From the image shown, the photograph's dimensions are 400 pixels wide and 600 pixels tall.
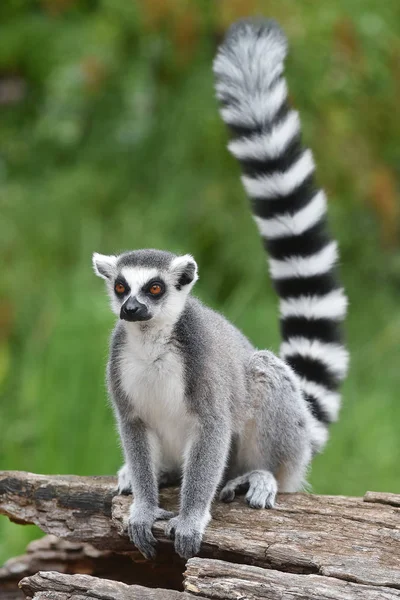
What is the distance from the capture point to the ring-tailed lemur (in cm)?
356

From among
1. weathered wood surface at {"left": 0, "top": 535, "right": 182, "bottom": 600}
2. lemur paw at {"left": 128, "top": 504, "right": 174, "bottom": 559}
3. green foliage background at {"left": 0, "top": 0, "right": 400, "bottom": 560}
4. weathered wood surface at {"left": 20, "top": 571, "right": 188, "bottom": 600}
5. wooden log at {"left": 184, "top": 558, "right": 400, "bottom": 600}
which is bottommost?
weathered wood surface at {"left": 20, "top": 571, "right": 188, "bottom": 600}

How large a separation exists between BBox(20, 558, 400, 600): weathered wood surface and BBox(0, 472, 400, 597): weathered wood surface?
0.28ft

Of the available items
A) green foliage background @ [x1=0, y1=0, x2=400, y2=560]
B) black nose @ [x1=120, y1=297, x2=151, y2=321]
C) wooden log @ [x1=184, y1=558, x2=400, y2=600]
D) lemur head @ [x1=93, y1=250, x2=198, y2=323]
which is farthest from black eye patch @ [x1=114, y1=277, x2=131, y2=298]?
green foliage background @ [x1=0, y1=0, x2=400, y2=560]

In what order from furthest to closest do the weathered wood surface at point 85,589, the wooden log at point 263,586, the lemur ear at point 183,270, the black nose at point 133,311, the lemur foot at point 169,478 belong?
the lemur foot at point 169,478 → the lemur ear at point 183,270 → the black nose at point 133,311 → the weathered wood surface at point 85,589 → the wooden log at point 263,586

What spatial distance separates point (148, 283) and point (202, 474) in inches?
32.2

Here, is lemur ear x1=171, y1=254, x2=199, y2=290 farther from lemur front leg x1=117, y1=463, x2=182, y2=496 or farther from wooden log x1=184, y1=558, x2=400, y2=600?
wooden log x1=184, y1=558, x2=400, y2=600

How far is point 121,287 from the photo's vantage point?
11.6 feet

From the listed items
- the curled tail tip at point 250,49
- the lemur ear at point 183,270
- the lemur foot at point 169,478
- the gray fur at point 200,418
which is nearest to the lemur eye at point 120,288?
the gray fur at point 200,418

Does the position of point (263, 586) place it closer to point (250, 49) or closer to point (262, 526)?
point (262, 526)

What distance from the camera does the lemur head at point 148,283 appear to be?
344 cm

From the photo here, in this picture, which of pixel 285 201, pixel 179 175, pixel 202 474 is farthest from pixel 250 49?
pixel 179 175

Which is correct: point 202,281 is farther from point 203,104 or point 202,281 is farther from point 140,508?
point 140,508

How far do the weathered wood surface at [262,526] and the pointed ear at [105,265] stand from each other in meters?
0.99

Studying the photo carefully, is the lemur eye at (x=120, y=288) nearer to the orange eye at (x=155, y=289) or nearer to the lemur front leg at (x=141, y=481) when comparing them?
the orange eye at (x=155, y=289)
